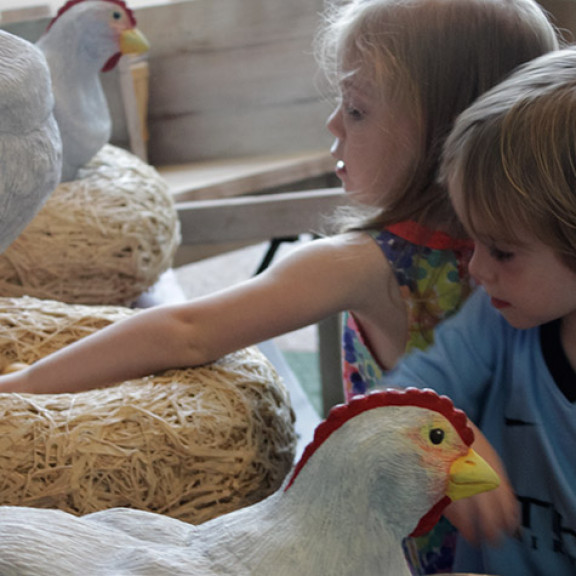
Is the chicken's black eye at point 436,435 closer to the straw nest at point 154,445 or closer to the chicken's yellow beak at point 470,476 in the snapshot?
the chicken's yellow beak at point 470,476

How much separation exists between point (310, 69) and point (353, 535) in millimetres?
1452

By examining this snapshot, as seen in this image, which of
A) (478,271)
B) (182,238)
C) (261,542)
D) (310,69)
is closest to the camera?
(261,542)

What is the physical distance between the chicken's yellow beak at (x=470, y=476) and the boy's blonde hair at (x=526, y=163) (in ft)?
0.77

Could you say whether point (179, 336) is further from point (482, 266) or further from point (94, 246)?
point (94, 246)

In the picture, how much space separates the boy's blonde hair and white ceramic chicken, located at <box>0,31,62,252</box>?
12.5 inches

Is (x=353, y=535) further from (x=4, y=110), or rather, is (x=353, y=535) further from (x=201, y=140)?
(x=201, y=140)

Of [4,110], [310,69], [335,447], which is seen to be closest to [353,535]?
[335,447]

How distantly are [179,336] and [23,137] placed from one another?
30 cm

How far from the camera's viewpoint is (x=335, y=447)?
1.44 ft

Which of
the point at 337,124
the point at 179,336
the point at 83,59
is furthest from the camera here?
the point at 83,59

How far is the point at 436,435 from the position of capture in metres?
0.44

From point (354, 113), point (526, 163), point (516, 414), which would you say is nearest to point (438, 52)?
point (354, 113)

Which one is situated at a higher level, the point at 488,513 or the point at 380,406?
the point at 380,406

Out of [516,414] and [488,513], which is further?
[516,414]
